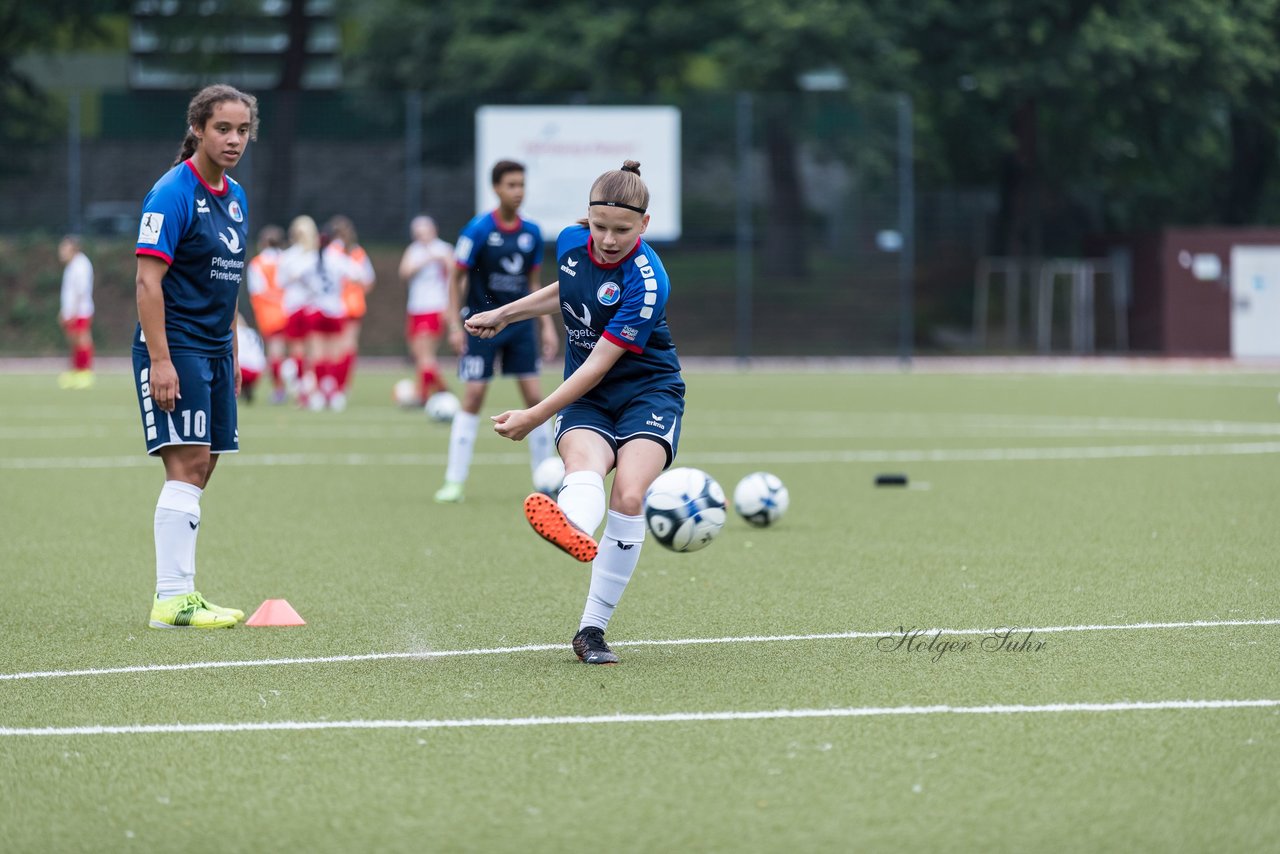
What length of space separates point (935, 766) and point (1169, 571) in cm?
412

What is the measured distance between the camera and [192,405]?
7219 mm

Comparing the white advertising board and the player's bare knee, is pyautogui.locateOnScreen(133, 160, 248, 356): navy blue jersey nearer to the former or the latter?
the player's bare knee

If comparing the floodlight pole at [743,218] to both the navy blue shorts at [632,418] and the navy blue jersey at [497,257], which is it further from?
the navy blue shorts at [632,418]

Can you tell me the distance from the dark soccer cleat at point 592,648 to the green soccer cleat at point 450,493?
5.66 metres

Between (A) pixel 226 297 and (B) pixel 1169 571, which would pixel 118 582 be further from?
(B) pixel 1169 571

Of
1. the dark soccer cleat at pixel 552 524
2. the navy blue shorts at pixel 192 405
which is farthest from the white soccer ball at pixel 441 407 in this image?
the dark soccer cleat at pixel 552 524

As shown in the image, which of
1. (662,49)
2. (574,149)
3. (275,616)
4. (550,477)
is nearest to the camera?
(275,616)

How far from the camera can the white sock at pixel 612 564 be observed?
640 centimetres

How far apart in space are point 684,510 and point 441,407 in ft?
41.3

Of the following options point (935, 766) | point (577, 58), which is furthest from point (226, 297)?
point (577, 58)

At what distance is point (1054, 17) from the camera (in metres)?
36.2

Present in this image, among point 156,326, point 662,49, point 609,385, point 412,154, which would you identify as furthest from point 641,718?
point 662,49

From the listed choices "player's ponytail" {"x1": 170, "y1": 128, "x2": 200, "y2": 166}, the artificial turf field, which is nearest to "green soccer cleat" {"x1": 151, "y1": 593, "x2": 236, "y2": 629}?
the artificial turf field

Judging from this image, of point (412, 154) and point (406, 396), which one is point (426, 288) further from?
Answer: point (412, 154)
